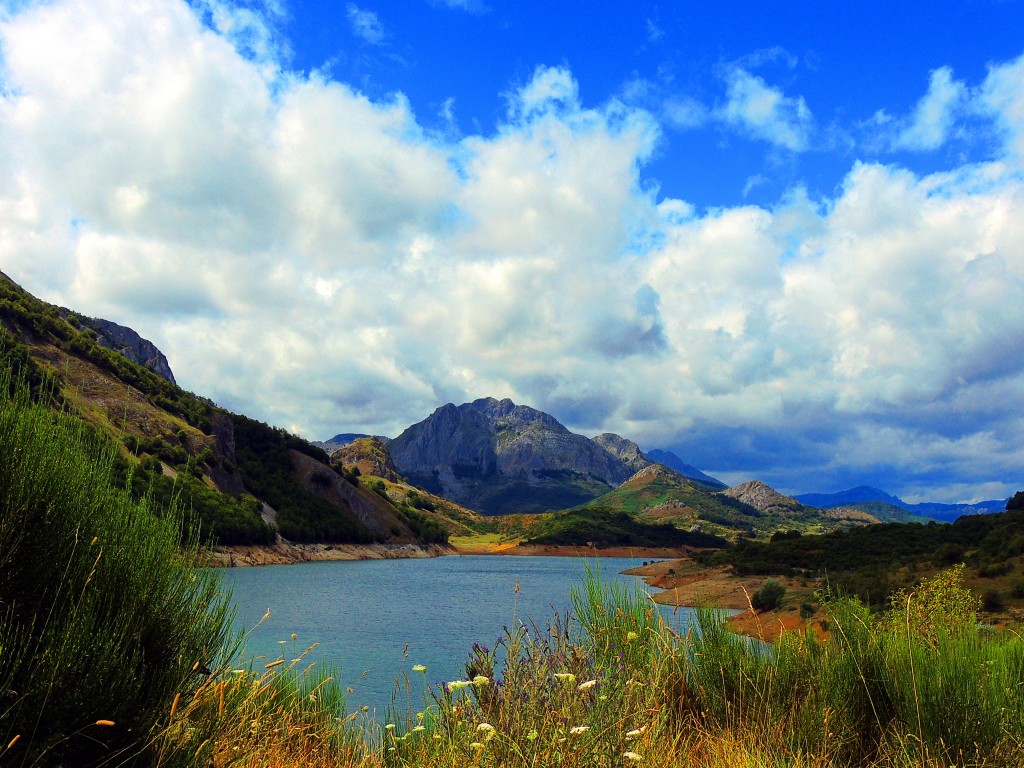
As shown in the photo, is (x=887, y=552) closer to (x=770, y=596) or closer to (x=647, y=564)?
(x=770, y=596)

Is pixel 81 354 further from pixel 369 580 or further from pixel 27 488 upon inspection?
pixel 27 488

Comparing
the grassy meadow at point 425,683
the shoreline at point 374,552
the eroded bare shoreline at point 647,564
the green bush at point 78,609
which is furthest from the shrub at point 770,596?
the green bush at point 78,609

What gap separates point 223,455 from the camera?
125312 millimetres

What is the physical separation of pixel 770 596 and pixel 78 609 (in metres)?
49.2

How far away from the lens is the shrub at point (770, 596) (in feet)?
150

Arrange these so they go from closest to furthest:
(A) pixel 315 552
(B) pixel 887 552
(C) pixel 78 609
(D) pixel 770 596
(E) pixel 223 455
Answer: (C) pixel 78 609
(D) pixel 770 596
(B) pixel 887 552
(A) pixel 315 552
(E) pixel 223 455

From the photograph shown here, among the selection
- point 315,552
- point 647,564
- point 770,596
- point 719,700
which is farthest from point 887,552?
point 315,552

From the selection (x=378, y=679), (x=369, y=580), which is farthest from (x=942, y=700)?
(x=369, y=580)

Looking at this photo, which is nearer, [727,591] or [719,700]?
[719,700]

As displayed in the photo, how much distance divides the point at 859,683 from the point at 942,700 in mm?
1154

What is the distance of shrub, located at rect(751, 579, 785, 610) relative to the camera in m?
45.8

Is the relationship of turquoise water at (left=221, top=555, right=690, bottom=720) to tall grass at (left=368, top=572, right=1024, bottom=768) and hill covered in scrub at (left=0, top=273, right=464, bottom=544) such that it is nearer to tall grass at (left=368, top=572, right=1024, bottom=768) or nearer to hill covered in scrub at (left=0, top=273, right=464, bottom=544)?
tall grass at (left=368, top=572, right=1024, bottom=768)

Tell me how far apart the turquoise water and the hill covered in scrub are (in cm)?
2293

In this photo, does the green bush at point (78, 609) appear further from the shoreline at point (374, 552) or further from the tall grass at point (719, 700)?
the shoreline at point (374, 552)
